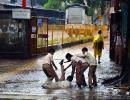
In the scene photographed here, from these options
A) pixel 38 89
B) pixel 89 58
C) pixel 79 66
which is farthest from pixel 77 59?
pixel 38 89

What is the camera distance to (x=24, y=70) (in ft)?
76.7

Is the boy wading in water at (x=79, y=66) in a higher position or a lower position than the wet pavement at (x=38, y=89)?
higher

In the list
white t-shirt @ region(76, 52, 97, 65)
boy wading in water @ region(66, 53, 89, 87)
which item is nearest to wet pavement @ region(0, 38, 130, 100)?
boy wading in water @ region(66, 53, 89, 87)

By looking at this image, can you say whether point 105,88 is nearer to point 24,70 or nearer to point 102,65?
point 24,70

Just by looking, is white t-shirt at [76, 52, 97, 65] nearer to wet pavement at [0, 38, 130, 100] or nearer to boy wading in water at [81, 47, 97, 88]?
boy wading in water at [81, 47, 97, 88]

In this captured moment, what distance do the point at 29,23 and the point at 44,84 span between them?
10971 millimetres

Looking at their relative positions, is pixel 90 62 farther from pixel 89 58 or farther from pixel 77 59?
pixel 77 59

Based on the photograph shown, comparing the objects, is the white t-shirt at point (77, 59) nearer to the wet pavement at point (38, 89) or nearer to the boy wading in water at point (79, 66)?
the boy wading in water at point (79, 66)

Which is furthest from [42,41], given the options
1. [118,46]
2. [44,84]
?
[44,84]

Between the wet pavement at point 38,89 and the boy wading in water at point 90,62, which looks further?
the boy wading in water at point 90,62

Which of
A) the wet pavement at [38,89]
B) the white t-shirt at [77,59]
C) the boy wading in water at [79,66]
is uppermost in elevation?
the white t-shirt at [77,59]

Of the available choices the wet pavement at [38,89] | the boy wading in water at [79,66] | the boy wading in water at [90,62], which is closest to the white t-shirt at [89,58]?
the boy wading in water at [90,62]

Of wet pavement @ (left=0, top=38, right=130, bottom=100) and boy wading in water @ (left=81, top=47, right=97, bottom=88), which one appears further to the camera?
boy wading in water @ (left=81, top=47, right=97, bottom=88)

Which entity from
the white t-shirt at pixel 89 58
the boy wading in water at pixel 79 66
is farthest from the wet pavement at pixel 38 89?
the white t-shirt at pixel 89 58
